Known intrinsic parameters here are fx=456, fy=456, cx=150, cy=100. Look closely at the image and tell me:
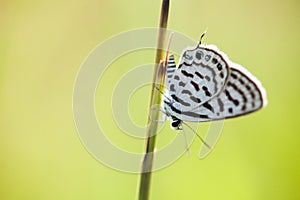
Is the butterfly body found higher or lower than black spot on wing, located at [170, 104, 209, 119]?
higher

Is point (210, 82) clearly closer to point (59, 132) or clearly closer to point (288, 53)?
point (59, 132)

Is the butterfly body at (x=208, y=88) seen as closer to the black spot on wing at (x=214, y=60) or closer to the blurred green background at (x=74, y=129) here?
the black spot on wing at (x=214, y=60)

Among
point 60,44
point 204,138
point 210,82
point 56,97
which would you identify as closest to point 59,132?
point 56,97

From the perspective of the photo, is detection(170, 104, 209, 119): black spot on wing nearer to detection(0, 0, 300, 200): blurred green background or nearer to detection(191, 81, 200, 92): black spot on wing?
detection(191, 81, 200, 92): black spot on wing

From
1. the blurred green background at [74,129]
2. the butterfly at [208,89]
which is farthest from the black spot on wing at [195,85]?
the blurred green background at [74,129]

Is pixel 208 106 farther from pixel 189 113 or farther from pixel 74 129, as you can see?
pixel 74 129

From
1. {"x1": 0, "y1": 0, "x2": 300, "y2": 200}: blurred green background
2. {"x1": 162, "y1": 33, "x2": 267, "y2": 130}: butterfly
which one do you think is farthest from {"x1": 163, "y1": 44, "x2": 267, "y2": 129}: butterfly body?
{"x1": 0, "y1": 0, "x2": 300, "y2": 200}: blurred green background

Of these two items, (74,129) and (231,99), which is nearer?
(231,99)

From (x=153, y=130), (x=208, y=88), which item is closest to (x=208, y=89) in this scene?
(x=208, y=88)

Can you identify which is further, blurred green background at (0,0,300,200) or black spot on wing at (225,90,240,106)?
blurred green background at (0,0,300,200)
